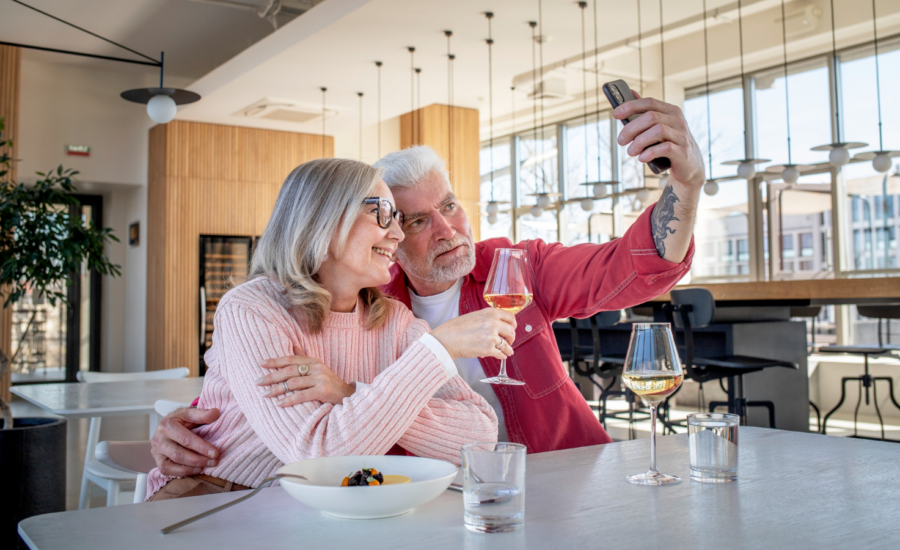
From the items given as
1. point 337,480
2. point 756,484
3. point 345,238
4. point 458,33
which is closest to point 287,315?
point 345,238

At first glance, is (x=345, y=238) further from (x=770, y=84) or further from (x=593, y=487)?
(x=770, y=84)

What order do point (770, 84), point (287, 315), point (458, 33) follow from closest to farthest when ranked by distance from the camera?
point (287, 315), point (458, 33), point (770, 84)

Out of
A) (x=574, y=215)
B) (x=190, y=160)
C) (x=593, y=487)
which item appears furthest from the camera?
(x=574, y=215)

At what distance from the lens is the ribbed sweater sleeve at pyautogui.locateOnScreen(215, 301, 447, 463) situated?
49.2 inches

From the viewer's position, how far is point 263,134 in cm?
956

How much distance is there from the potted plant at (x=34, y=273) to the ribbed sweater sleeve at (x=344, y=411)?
1890mm

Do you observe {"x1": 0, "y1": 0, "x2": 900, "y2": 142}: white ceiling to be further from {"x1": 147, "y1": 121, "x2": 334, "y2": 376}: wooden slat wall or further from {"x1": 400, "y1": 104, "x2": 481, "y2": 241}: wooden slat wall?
{"x1": 400, "y1": 104, "x2": 481, "y2": 241}: wooden slat wall

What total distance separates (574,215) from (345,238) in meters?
9.51

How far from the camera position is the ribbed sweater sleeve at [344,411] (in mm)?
1250

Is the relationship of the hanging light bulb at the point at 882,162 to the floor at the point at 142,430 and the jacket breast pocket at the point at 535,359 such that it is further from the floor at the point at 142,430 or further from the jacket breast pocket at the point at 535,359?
the jacket breast pocket at the point at 535,359

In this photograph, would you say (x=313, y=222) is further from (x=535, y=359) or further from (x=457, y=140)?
(x=457, y=140)

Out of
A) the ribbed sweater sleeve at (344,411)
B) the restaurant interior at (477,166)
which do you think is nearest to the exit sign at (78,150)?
the restaurant interior at (477,166)

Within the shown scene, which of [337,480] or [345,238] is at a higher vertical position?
[345,238]

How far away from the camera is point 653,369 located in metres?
1.18
